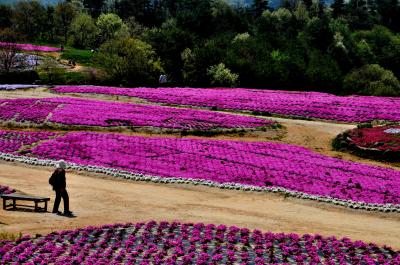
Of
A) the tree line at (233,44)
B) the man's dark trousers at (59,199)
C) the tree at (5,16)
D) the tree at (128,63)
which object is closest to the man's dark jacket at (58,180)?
the man's dark trousers at (59,199)

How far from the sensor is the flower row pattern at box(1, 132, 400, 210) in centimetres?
3544

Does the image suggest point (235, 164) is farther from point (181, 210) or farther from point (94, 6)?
point (94, 6)

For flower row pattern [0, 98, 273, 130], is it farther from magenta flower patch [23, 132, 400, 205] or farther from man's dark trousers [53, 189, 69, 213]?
man's dark trousers [53, 189, 69, 213]

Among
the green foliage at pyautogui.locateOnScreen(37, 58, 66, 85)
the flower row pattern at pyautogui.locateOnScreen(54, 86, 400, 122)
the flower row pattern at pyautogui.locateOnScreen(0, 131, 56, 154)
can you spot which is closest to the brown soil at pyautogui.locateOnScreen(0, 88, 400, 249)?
the flower row pattern at pyautogui.locateOnScreen(0, 131, 56, 154)

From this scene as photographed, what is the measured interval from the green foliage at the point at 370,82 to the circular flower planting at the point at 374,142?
3667cm

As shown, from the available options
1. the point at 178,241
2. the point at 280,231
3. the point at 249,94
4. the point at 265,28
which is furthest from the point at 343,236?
the point at 265,28

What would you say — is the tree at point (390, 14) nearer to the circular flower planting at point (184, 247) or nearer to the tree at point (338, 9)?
the tree at point (338, 9)

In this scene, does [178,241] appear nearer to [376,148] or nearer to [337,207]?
[337,207]

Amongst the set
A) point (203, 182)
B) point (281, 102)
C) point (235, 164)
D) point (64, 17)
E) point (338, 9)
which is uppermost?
point (338, 9)

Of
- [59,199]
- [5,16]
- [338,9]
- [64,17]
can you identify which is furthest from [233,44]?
[338,9]

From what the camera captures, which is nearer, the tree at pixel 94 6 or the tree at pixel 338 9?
the tree at pixel 338 9

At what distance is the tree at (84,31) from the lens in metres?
142

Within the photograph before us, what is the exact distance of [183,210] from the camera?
29.8 metres

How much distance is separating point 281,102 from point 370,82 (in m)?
31.9
